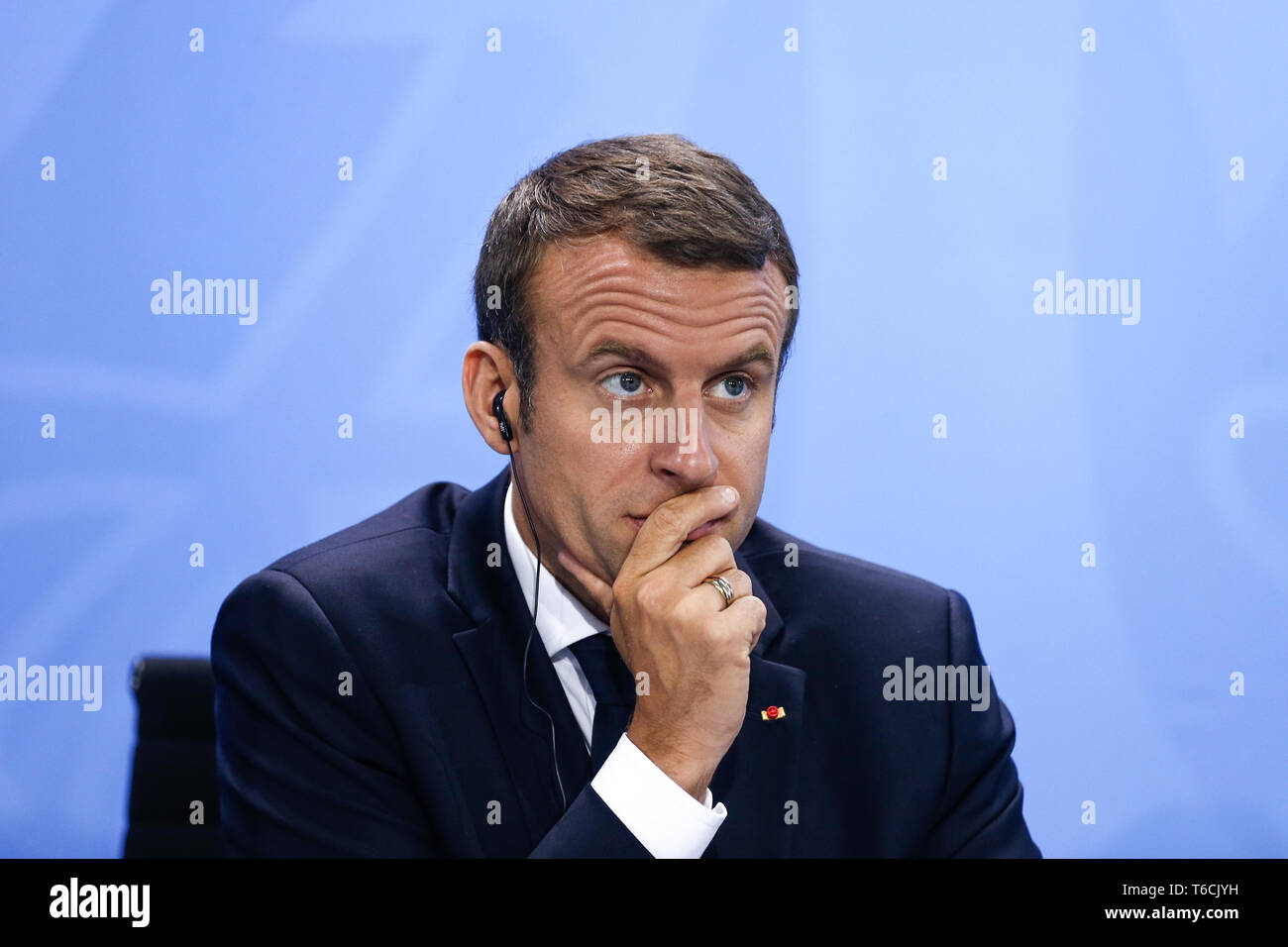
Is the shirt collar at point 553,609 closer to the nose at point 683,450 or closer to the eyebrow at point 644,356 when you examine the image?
the nose at point 683,450

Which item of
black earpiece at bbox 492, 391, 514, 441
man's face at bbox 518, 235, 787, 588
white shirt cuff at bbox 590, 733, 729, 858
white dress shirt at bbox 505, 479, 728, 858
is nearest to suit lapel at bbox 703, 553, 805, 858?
white dress shirt at bbox 505, 479, 728, 858

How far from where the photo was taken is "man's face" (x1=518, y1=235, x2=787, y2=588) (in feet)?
6.66

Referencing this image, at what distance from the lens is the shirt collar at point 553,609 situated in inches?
87.0

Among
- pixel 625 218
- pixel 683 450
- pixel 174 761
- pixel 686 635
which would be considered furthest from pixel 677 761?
pixel 174 761

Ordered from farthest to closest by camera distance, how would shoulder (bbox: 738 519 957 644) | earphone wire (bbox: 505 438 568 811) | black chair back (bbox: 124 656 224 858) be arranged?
black chair back (bbox: 124 656 224 858)
shoulder (bbox: 738 519 957 644)
earphone wire (bbox: 505 438 568 811)

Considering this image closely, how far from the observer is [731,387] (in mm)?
2129

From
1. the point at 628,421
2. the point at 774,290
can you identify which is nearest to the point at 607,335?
the point at 628,421

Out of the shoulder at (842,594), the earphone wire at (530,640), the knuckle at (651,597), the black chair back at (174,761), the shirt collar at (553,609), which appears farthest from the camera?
the black chair back at (174,761)

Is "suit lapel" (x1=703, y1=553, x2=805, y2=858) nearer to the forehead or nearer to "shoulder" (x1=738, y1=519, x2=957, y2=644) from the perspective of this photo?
"shoulder" (x1=738, y1=519, x2=957, y2=644)

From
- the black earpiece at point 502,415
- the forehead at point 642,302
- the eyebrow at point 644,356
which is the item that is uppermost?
the forehead at point 642,302

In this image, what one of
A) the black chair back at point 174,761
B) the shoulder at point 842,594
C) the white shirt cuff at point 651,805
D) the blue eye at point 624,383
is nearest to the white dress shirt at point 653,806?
the white shirt cuff at point 651,805
